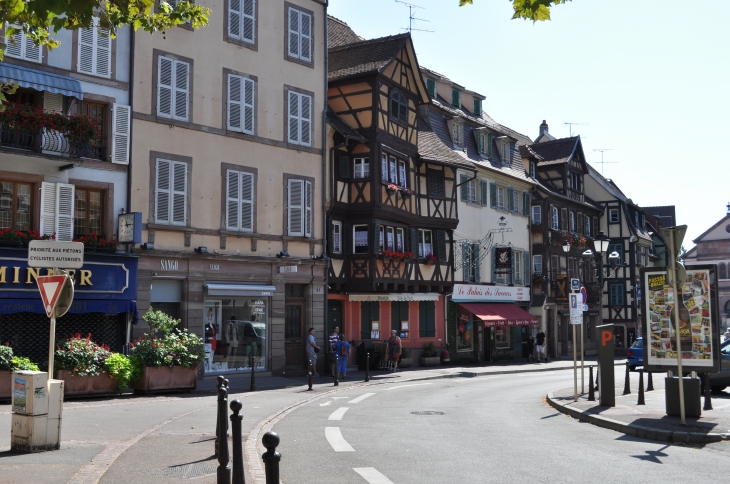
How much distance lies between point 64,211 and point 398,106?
15689 millimetres

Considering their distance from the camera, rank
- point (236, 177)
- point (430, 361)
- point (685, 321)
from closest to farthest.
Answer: point (685, 321)
point (236, 177)
point (430, 361)

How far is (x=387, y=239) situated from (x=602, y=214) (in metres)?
30.1

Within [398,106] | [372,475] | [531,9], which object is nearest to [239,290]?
[398,106]

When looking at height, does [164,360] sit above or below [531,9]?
below

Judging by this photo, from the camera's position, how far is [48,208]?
21.2 meters

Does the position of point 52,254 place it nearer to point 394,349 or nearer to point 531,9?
point 531,9

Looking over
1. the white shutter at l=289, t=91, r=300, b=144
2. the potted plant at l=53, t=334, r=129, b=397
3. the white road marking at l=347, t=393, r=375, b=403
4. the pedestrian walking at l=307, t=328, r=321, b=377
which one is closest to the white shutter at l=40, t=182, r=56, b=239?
the potted plant at l=53, t=334, r=129, b=397

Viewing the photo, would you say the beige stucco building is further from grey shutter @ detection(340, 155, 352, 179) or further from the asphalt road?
the asphalt road

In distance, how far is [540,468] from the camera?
31.7ft

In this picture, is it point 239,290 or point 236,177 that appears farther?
point 236,177

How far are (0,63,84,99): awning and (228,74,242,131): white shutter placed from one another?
551 cm

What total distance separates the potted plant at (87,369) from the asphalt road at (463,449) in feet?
14.6

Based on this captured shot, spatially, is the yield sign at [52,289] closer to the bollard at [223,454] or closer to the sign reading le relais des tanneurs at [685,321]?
the bollard at [223,454]

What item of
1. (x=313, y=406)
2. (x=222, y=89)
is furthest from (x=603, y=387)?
(x=222, y=89)
